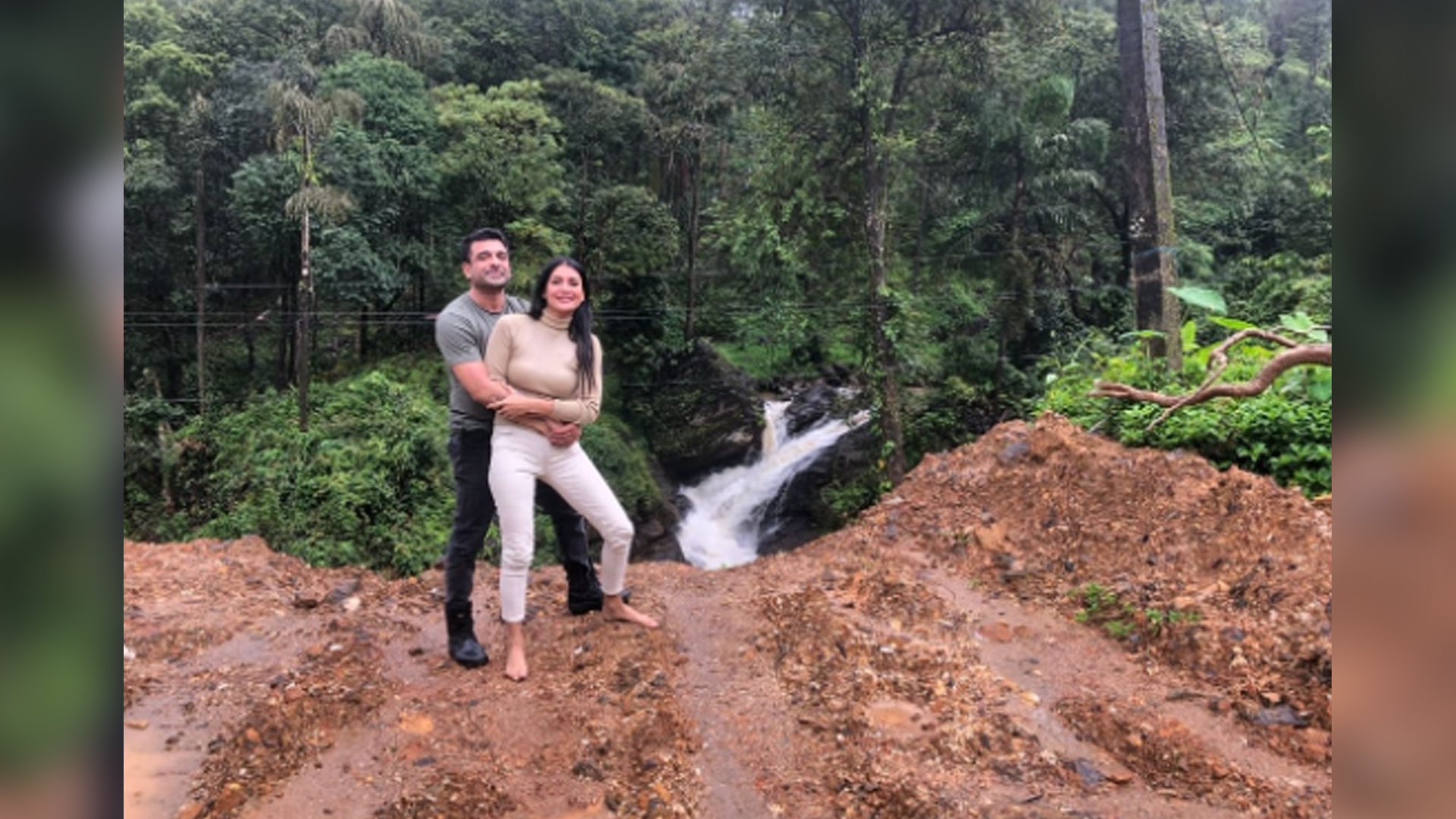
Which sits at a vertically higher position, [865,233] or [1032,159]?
[1032,159]

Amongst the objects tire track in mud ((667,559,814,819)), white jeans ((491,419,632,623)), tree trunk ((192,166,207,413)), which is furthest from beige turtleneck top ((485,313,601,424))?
tree trunk ((192,166,207,413))

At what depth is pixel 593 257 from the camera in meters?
16.6

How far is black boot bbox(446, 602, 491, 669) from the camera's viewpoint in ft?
11.0

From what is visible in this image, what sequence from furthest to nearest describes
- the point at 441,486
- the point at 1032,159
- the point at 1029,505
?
the point at 1032,159 → the point at 441,486 → the point at 1029,505

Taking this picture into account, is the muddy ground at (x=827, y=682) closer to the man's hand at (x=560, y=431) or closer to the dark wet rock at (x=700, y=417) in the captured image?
the man's hand at (x=560, y=431)

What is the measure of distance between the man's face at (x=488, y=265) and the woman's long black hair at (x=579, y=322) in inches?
5.5

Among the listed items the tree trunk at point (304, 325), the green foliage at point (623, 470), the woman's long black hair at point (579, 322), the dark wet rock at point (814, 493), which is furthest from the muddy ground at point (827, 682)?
the green foliage at point (623, 470)

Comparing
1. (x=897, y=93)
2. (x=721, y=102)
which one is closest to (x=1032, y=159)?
(x=897, y=93)

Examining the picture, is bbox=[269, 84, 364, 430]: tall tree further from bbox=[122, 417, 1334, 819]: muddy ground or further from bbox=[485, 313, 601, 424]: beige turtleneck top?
bbox=[485, 313, 601, 424]: beige turtleneck top

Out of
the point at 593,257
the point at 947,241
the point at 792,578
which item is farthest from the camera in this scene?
the point at 593,257

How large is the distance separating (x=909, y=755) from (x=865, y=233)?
10.7 meters

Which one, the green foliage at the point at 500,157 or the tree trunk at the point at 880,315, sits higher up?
the green foliage at the point at 500,157

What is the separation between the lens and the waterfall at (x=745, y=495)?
48.1ft

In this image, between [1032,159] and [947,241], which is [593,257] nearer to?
[947,241]
